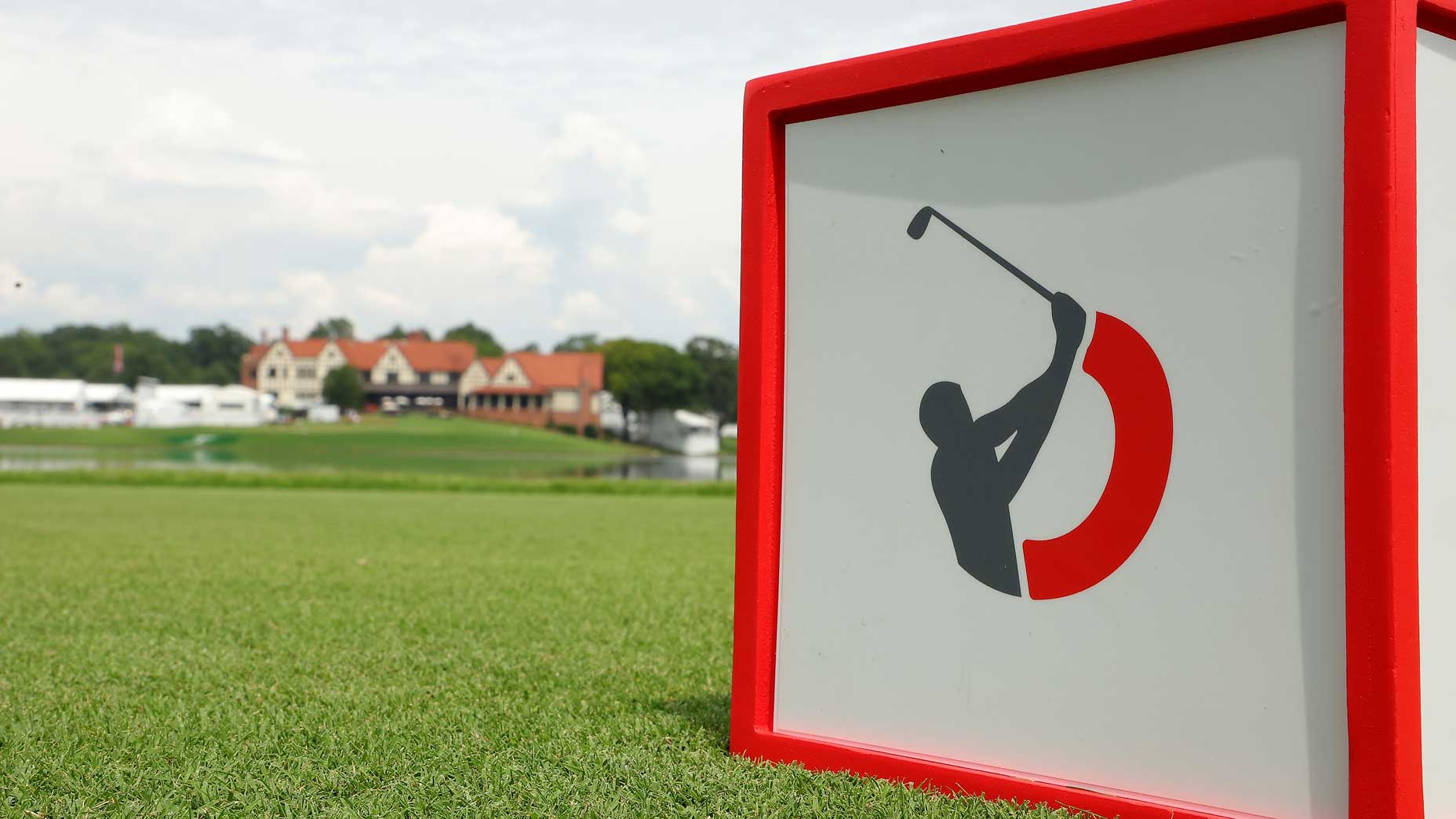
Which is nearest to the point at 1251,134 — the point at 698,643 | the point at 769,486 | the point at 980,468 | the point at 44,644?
the point at 980,468

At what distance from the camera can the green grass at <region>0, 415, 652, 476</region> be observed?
63.7 metres

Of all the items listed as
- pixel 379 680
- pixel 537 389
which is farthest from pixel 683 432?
pixel 379 680

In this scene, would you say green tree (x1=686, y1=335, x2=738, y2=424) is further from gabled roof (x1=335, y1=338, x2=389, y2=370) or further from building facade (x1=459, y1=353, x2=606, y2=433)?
gabled roof (x1=335, y1=338, x2=389, y2=370)

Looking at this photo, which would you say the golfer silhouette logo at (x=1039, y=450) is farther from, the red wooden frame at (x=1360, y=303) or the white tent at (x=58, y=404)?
the white tent at (x=58, y=404)

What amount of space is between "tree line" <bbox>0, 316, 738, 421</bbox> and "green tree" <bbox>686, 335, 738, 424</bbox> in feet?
0.18

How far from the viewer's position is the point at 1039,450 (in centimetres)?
343

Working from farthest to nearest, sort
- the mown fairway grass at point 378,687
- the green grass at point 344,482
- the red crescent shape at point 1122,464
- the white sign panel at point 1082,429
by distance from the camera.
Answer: the green grass at point 344,482, the mown fairway grass at point 378,687, the red crescent shape at point 1122,464, the white sign panel at point 1082,429

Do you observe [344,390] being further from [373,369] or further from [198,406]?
[198,406]

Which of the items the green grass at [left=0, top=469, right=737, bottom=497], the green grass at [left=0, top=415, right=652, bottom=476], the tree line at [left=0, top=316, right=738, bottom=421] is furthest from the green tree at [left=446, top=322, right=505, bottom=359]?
the green grass at [left=0, top=469, right=737, bottom=497]

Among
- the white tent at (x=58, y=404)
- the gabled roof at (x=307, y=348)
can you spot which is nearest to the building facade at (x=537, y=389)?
the gabled roof at (x=307, y=348)

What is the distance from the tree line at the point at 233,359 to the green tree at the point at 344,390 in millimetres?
Result: 17750

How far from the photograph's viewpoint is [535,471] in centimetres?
5309

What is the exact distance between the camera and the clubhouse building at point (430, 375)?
325 feet

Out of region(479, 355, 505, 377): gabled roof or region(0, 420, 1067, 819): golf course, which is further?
region(479, 355, 505, 377): gabled roof
